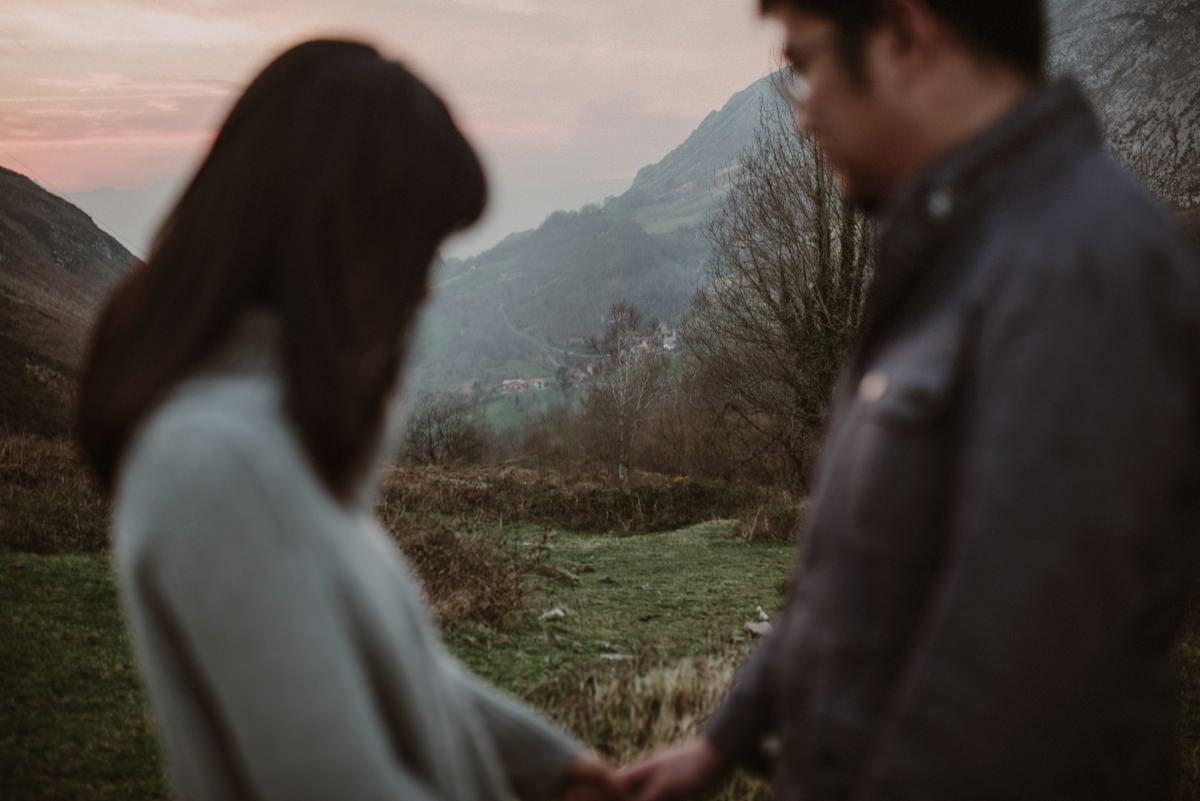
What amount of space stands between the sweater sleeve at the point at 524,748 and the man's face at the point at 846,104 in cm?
106

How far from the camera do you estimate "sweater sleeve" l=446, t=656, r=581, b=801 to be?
1426 millimetres

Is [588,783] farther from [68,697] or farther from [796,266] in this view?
[796,266]

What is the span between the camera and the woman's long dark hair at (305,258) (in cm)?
93

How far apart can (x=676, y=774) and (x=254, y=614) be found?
0.96 m

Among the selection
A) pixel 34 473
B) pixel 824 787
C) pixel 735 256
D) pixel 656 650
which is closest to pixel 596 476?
pixel 735 256

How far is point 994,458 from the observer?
0.91 metres

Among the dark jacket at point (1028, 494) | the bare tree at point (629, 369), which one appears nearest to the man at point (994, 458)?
the dark jacket at point (1028, 494)

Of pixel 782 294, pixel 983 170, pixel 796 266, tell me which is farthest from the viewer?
pixel 782 294

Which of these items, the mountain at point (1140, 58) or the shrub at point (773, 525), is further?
the mountain at point (1140, 58)

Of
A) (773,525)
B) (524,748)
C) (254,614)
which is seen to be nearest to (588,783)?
(524,748)

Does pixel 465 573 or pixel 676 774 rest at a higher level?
pixel 676 774

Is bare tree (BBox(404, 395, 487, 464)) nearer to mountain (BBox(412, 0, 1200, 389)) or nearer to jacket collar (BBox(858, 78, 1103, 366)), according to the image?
mountain (BBox(412, 0, 1200, 389))

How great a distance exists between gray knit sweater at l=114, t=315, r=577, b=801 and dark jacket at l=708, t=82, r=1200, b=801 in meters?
0.60

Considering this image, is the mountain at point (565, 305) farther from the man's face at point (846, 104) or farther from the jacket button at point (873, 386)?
the jacket button at point (873, 386)
